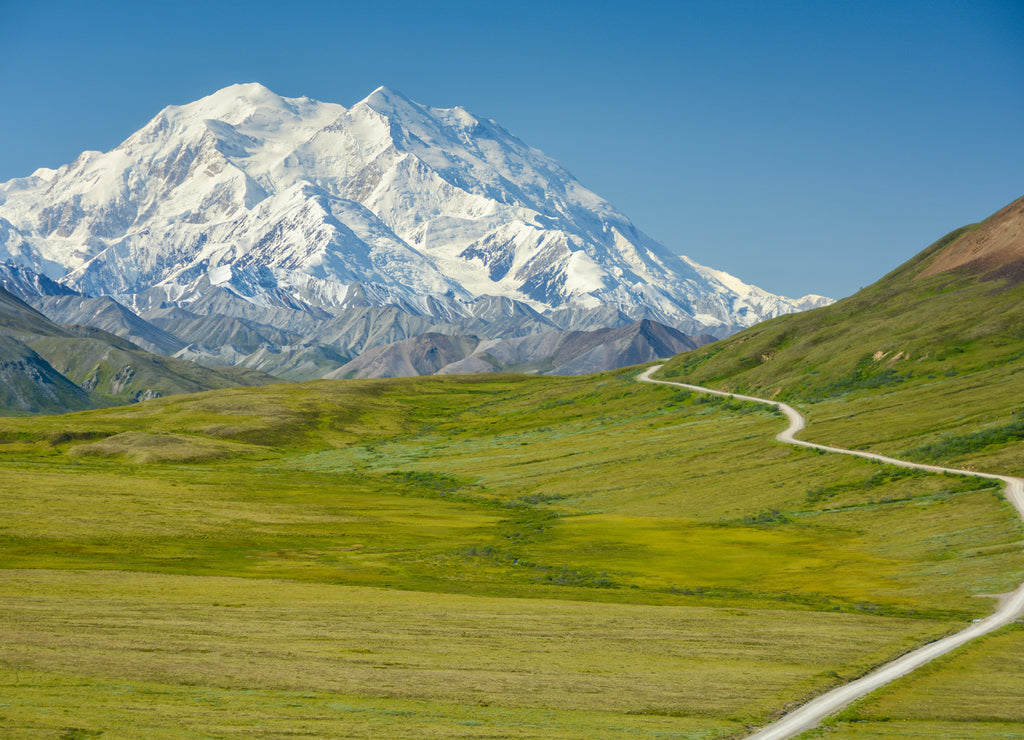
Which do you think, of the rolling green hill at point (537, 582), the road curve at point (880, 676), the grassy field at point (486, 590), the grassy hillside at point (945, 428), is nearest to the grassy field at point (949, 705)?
the grassy hillside at point (945, 428)

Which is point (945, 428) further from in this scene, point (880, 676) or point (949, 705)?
point (949, 705)

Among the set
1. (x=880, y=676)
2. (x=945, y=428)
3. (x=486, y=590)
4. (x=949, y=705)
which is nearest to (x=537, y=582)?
(x=486, y=590)

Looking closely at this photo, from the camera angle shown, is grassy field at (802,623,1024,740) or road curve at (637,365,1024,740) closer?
grassy field at (802,623,1024,740)

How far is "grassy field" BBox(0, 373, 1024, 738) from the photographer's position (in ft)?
127

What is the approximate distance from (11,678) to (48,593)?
934 inches

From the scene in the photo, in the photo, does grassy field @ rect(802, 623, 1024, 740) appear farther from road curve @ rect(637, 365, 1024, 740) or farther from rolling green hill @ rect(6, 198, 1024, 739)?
road curve @ rect(637, 365, 1024, 740)

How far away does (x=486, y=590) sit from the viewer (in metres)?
77.9

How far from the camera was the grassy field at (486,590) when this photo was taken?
127 ft

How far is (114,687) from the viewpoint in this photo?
37719mm

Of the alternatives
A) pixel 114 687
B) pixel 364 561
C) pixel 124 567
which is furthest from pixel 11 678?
pixel 364 561

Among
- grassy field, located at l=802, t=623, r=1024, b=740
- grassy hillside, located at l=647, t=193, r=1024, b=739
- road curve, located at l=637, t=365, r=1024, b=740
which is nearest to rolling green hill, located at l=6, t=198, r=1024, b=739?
grassy field, located at l=802, t=623, r=1024, b=740

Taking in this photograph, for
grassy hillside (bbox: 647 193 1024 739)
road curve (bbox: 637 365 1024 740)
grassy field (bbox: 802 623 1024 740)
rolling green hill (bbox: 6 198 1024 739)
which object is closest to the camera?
grassy field (bbox: 802 623 1024 740)

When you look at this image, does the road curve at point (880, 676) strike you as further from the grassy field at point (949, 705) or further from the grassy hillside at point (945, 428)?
the grassy hillside at point (945, 428)

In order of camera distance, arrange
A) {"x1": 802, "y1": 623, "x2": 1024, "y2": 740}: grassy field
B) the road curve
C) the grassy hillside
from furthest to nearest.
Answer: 1. the grassy hillside
2. the road curve
3. {"x1": 802, "y1": 623, "x2": 1024, "y2": 740}: grassy field
